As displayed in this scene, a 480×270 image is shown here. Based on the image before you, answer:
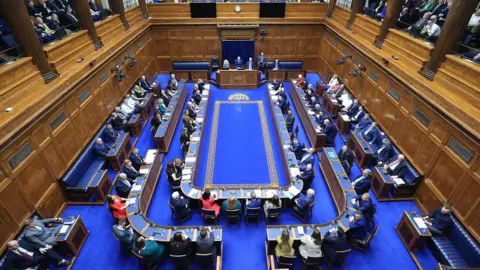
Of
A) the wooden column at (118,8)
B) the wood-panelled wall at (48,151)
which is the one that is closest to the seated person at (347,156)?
the wood-panelled wall at (48,151)

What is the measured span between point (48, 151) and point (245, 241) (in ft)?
18.0

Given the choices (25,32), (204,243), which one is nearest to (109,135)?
(25,32)

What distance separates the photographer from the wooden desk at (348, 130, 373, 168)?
848 cm

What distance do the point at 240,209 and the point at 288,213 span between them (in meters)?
1.52

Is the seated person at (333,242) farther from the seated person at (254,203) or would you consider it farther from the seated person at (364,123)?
the seated person at (364,123)

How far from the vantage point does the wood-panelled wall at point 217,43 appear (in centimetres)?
1520

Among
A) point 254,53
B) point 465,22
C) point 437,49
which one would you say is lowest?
point 254,53

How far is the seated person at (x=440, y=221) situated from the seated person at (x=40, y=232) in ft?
27.7

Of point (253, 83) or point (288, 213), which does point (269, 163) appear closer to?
point (288, 213)

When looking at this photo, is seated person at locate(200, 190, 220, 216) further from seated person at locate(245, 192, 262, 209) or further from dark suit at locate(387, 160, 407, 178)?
dark suit at locate(387, 160, 407, 178)

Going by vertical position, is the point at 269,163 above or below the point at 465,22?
below

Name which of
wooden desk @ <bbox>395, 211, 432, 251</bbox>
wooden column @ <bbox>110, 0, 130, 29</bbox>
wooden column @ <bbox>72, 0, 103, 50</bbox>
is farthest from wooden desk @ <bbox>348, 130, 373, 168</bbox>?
wooden column @ <bbox>110, 0, 130, 29</bbox>

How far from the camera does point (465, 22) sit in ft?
21.3

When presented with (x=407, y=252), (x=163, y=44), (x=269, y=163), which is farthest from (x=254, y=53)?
(x=407, y=252)
